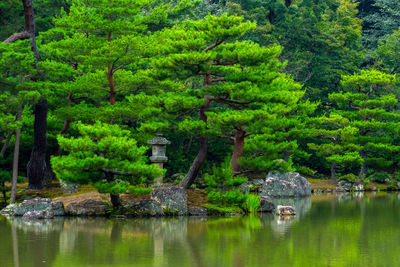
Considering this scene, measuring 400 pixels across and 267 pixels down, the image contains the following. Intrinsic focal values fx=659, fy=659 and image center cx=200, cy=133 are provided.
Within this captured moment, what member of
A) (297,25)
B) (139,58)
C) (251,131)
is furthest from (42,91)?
(297,25)

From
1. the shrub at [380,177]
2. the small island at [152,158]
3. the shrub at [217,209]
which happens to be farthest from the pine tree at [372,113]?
the shrub at [217,209]

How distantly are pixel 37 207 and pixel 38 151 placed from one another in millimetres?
4410

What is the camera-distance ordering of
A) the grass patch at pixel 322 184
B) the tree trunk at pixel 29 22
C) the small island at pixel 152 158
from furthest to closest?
the grass patch at pixel 322 184, the tree trunk at pixel 29 22, the small island at pixel 152 158

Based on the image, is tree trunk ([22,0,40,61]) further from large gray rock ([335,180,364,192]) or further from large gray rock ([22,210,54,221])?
large gray rock ([335,180,364,192])

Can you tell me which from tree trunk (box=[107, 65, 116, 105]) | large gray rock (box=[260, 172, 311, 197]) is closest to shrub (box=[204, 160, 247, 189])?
tree trunk (box=[107, 65, 116, 105])

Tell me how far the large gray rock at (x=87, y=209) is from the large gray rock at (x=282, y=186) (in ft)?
34.1

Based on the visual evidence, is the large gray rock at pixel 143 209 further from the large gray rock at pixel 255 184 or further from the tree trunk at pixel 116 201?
the large gray rock at pixel 255 184

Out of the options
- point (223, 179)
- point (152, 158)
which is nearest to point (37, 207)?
point (152, 158)

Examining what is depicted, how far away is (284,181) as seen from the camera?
28.0m

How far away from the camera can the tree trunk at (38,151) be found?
22.3m

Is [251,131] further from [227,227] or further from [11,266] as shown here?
[11,266]

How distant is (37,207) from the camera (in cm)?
1852

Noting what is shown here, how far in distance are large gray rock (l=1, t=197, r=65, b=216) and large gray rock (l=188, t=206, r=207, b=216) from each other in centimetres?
358

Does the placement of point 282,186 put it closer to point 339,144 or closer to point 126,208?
point 339,144
